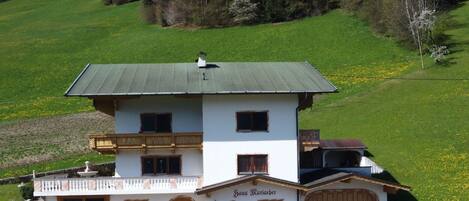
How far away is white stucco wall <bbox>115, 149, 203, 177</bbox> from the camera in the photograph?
37.5 meters

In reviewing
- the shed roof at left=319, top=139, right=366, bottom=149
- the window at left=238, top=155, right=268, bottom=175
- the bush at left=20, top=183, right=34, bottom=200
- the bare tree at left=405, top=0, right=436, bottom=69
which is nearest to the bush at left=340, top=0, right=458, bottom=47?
the bare tree at left=405, top=0, right=436, bottom=69

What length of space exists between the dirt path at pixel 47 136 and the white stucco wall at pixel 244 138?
61.7 feet

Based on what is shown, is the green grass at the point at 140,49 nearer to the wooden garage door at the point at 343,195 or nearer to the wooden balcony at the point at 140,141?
the wooden balcony at the point at 140,141

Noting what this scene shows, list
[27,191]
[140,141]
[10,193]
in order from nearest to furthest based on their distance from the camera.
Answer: [140,141]
[27,191]
[10,193]

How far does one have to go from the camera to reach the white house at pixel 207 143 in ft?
119

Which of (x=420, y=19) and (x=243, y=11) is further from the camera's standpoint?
(x=243, y=11)

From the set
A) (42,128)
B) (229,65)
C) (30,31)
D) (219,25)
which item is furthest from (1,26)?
(229,65)

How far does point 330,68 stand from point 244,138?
38.9 m

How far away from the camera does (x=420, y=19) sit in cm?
7181

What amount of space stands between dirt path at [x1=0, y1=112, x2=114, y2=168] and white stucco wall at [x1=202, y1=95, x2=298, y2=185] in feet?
61.7

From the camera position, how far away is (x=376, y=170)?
4312 cm

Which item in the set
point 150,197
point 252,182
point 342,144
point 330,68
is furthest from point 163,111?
point 330,68

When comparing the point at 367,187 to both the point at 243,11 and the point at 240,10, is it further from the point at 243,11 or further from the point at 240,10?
the point at 243,11

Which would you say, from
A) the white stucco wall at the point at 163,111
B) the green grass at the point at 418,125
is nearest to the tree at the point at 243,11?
the green grass at the point at 418,125
